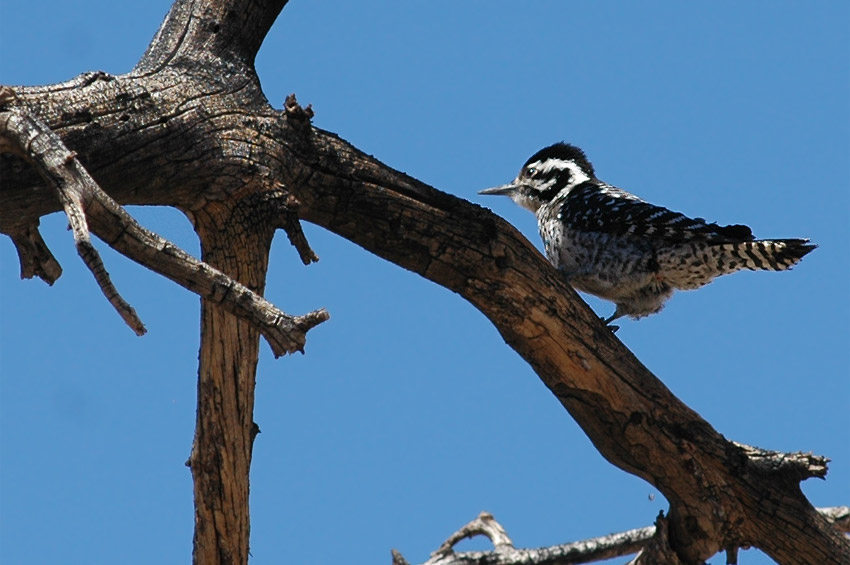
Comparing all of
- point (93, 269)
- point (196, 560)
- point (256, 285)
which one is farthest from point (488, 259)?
point (93, 269)

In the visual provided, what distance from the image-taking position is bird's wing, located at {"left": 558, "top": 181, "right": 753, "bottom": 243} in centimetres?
547

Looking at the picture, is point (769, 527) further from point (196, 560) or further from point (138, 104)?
point (138, 104)

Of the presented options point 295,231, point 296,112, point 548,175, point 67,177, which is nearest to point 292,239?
point 295,231

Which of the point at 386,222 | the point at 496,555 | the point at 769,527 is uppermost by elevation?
the point at 386,222

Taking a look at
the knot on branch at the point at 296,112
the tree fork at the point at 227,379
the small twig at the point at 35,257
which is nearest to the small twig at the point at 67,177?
the small twig at the point at 35,257

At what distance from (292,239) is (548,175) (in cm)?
318

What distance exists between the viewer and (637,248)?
19.2ft

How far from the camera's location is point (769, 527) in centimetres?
486

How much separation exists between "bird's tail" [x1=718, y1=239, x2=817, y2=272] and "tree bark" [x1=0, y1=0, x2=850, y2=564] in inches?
37.1

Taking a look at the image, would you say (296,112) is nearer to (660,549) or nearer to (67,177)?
(67,177)

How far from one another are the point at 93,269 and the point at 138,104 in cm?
152

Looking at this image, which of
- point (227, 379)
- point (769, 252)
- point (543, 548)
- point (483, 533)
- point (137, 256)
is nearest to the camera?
point (137, 256)

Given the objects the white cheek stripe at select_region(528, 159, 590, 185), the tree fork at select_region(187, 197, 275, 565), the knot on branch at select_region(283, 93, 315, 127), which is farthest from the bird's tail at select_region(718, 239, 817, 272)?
the tree fork at select_region(187, 197, 275, 565)

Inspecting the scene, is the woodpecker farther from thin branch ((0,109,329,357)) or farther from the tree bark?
thin branch ((0,109,329,357))
